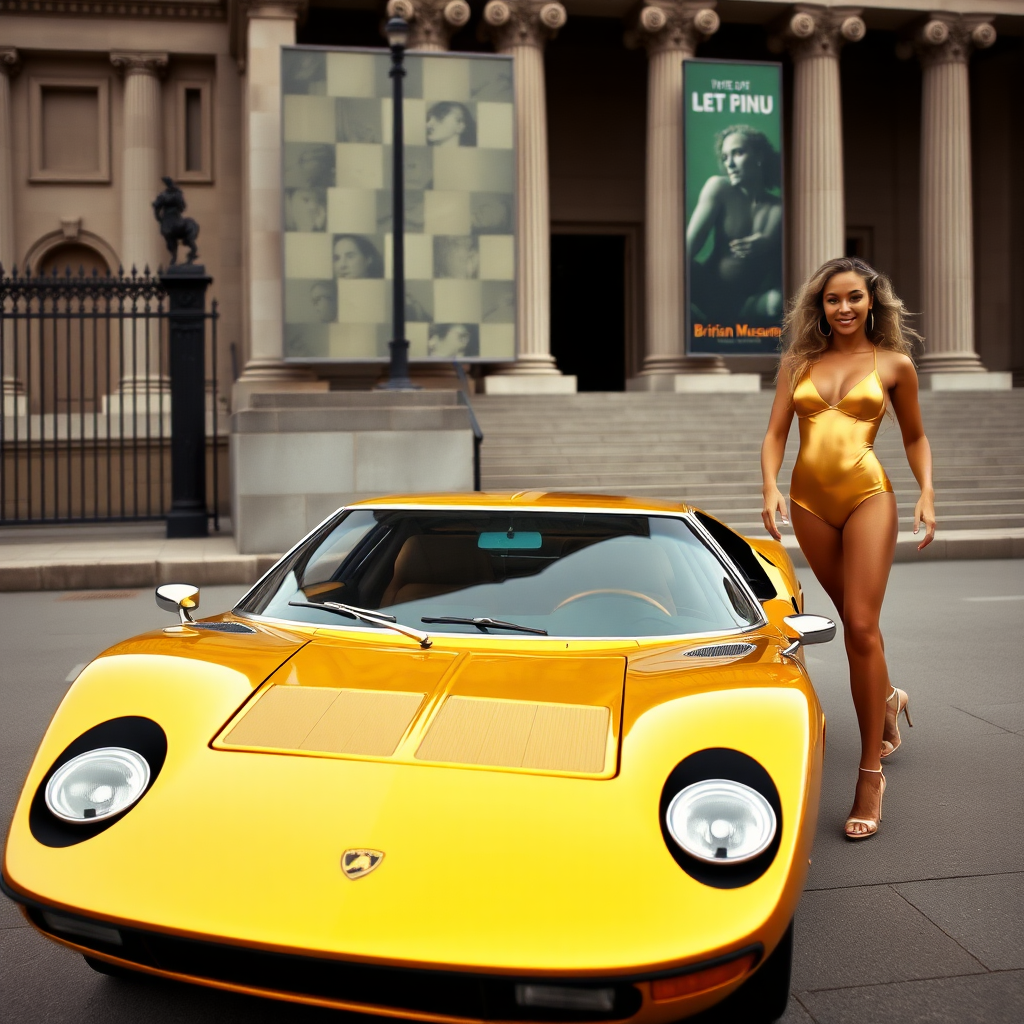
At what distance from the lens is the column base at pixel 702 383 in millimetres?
21266

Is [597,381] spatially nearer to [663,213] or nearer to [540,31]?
[663,213]

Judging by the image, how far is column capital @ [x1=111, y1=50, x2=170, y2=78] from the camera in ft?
80.0

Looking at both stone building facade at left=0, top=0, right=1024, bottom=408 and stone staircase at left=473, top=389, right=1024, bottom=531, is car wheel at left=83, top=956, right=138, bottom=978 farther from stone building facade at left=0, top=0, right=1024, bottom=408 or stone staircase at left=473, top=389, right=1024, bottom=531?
stone building facade at left=0, top=0, right=1024, bottom=408

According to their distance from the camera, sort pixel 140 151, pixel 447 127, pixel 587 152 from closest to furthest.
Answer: pixel 447 127, pixel 140 151, pixel 587 152

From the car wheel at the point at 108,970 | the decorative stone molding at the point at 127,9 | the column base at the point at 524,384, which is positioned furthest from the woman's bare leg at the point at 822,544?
the decorative stone molding at the point at 127,9

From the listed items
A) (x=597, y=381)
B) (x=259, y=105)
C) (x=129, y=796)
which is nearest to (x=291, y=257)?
(x=259, y=105)

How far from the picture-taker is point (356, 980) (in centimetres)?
205

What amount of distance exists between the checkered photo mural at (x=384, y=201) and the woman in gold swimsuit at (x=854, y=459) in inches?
620

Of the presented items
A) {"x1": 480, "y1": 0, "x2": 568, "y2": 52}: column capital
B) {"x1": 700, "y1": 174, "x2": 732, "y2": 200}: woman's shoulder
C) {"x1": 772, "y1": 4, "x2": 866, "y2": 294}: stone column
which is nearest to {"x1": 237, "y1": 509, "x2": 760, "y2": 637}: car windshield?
{"x1": 700, "y1": 174, "x2": 732, "y2": 200}: woman's shoulder

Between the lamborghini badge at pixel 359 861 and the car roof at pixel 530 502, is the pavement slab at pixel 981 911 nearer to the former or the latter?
the car roof at pixel 530 502

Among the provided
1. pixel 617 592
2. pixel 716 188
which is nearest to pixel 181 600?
pixel 617 592

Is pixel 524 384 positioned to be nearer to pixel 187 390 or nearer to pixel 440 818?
pixel 187 390

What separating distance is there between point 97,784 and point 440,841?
81 centimetres

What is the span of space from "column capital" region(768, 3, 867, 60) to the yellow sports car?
72.4 ft
